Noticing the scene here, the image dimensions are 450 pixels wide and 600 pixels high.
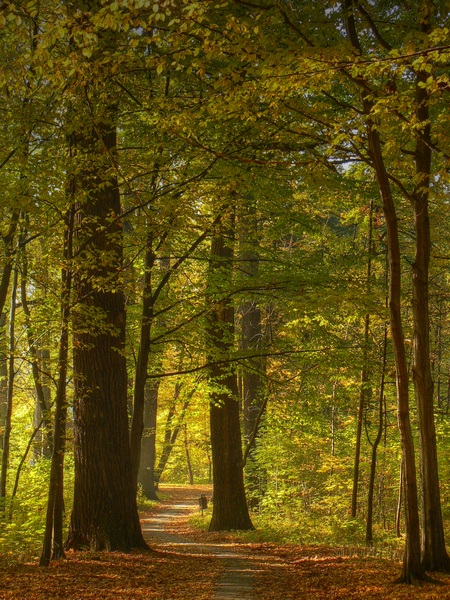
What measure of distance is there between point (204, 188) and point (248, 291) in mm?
2251

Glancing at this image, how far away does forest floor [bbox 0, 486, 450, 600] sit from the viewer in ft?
19.4

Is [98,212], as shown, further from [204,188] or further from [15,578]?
[15,578]

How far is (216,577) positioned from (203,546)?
3.46m

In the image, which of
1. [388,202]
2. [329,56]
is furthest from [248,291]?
[329,56]

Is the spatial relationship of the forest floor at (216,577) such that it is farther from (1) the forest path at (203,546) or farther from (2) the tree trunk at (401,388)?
(2) the tree trunk at (401,388)

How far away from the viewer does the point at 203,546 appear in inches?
418

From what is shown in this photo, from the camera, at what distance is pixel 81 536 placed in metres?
8.18

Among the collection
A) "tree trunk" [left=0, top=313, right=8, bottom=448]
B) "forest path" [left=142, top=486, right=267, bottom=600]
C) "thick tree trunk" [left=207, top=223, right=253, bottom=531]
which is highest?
"tree trunk" [left=0, top=313, right=8, bottom=448]

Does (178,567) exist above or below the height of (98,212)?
below

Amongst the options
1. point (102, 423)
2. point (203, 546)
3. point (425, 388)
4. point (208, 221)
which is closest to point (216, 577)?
point (102, 423)

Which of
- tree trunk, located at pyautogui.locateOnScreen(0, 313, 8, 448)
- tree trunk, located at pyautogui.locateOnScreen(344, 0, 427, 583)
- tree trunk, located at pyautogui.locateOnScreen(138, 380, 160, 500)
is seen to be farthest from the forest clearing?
tree trunk, located at pyautogui.locateOnScreen(138, 380, 160, 500)

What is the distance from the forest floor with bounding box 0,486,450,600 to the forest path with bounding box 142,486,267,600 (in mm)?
16

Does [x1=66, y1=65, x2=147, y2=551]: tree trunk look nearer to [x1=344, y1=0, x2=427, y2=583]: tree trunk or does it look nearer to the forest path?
the forest path

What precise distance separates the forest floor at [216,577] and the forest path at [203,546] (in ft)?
0.05
